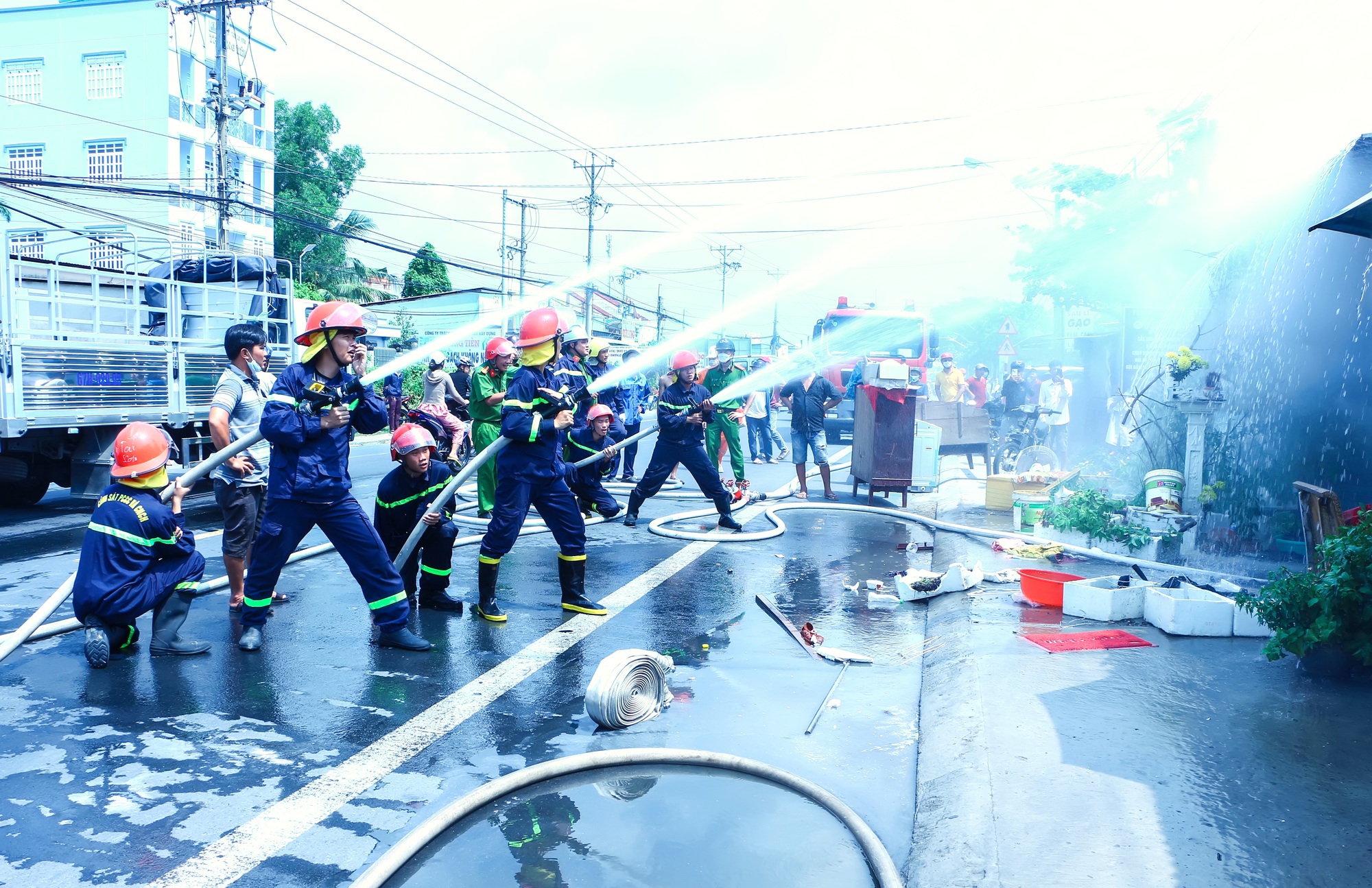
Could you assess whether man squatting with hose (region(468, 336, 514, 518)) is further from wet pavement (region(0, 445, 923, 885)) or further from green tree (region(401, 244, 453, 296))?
green tree (region(401, 244, 453, 296))

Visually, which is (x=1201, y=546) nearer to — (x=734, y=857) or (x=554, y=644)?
(x=554, y=644)

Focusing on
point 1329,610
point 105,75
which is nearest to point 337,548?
point 1329,610

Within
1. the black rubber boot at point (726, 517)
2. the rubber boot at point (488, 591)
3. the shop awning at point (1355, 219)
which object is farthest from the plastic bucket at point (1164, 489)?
the rubber boot at point (488, 591)

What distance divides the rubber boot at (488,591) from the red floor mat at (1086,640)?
3324 mm

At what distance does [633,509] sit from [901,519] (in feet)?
10.3

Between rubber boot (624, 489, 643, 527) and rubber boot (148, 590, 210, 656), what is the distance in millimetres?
5207

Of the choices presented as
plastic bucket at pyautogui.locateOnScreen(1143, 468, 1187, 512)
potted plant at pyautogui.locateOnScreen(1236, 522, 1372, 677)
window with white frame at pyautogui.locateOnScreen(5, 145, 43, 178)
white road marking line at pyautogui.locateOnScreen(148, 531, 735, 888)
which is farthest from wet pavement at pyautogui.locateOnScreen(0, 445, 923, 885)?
window with white frame at pyautogui.locateOnScreen(5, 145, 43, 178)

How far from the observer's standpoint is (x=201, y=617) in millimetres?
6164

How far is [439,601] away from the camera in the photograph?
6512 mm

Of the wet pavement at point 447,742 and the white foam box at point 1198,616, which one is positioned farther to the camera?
the white foam box at point 1198,616

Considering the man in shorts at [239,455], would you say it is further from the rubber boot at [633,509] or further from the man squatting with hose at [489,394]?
the rubber boot at [633,509]

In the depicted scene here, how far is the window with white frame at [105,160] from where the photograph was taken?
38125 mm

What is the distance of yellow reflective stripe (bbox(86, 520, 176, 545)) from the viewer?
509cm

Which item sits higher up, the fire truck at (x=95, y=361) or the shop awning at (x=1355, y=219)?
the shop awning at (x=1355, y=219)
